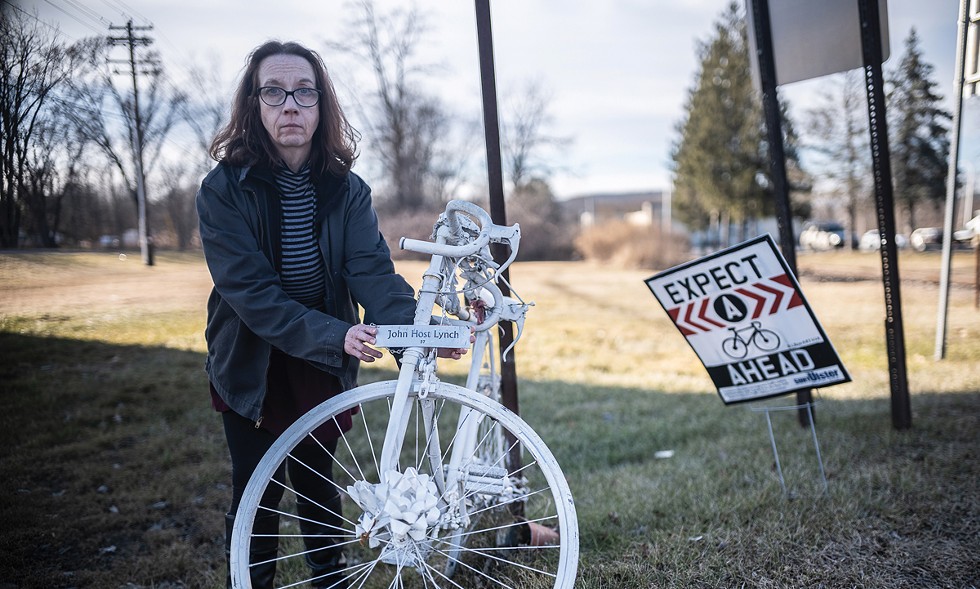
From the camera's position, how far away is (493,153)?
2.99 meters

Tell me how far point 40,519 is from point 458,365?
4.55 meters

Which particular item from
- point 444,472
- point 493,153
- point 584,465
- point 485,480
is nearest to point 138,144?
point 493,153

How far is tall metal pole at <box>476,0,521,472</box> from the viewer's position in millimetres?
2928

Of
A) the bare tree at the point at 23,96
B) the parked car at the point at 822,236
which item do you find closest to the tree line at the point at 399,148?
the bare tree at the point at 23,96

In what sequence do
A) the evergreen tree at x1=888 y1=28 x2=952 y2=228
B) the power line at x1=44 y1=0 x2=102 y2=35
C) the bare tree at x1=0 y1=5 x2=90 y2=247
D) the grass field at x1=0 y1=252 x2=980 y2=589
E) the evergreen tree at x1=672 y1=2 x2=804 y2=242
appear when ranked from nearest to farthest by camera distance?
the grass field at x1=0 y1=252 x2=980 y2=589, the bare tree at x1=0 y1=5 x2=90 y2=247, the power line at x1=44 y1=0 x2=102 y2=35, the evergreen tree at x1=888 y1=28 x2=952 y2=228, the evergreen tree at x1=672 y1=2 x2=804 y2=242

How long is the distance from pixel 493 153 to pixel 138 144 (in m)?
2.52

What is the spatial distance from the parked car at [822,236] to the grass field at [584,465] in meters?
30.4

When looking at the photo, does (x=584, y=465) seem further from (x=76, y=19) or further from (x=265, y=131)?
(x=76, y=19)

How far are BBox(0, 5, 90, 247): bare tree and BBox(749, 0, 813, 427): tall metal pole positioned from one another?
13.4 ft

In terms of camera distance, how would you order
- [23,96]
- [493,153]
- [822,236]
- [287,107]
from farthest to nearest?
1. [822,236]
2. [23,96]
3. [493,153]
4. [287,107]

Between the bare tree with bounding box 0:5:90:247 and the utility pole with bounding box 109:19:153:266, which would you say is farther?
the utility pole with bounding box 109:19:153:266

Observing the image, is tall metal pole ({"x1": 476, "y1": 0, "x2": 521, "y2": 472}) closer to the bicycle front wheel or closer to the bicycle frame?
the bicycle front wheel

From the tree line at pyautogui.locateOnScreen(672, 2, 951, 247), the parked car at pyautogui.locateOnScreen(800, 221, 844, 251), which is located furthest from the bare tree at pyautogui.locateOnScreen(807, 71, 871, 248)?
the parked car at pyautogui.locateOnScreen(800, 221, 844, 251)

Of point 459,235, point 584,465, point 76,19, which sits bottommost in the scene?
point 584,465
